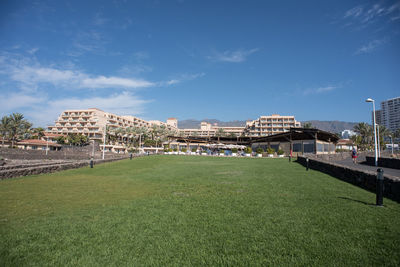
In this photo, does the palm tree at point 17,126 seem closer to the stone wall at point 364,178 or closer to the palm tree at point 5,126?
the palm tree at point 5,126

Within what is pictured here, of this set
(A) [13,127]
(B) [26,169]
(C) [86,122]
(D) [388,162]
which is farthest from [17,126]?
(D) [388,162]

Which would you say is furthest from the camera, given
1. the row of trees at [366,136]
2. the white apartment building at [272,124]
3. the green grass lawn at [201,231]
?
the white apartment building at [272,124]

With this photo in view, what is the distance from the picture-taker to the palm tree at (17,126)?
67375 millimetres

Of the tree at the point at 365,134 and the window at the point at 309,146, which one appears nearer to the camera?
the window at the point at 309,146

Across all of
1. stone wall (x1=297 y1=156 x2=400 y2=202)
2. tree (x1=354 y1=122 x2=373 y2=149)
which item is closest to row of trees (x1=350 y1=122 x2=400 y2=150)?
tree (x1=354 y1=122 x2=373 y2=149)

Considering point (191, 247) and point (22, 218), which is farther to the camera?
point (22, 218)

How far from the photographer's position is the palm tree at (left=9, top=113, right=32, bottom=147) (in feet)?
221

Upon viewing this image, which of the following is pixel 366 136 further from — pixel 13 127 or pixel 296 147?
pixel 13 127

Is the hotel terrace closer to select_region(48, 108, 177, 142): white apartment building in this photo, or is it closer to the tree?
select_region(48, 108, 177, 142): white apartment building

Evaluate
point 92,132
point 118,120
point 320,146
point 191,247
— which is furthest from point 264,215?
point 118,120

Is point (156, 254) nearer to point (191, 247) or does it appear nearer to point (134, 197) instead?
point (191, 247)

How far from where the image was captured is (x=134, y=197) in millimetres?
6738

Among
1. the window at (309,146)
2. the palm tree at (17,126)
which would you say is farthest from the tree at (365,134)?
the palm tree at (17,126)

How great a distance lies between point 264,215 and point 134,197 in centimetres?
403
